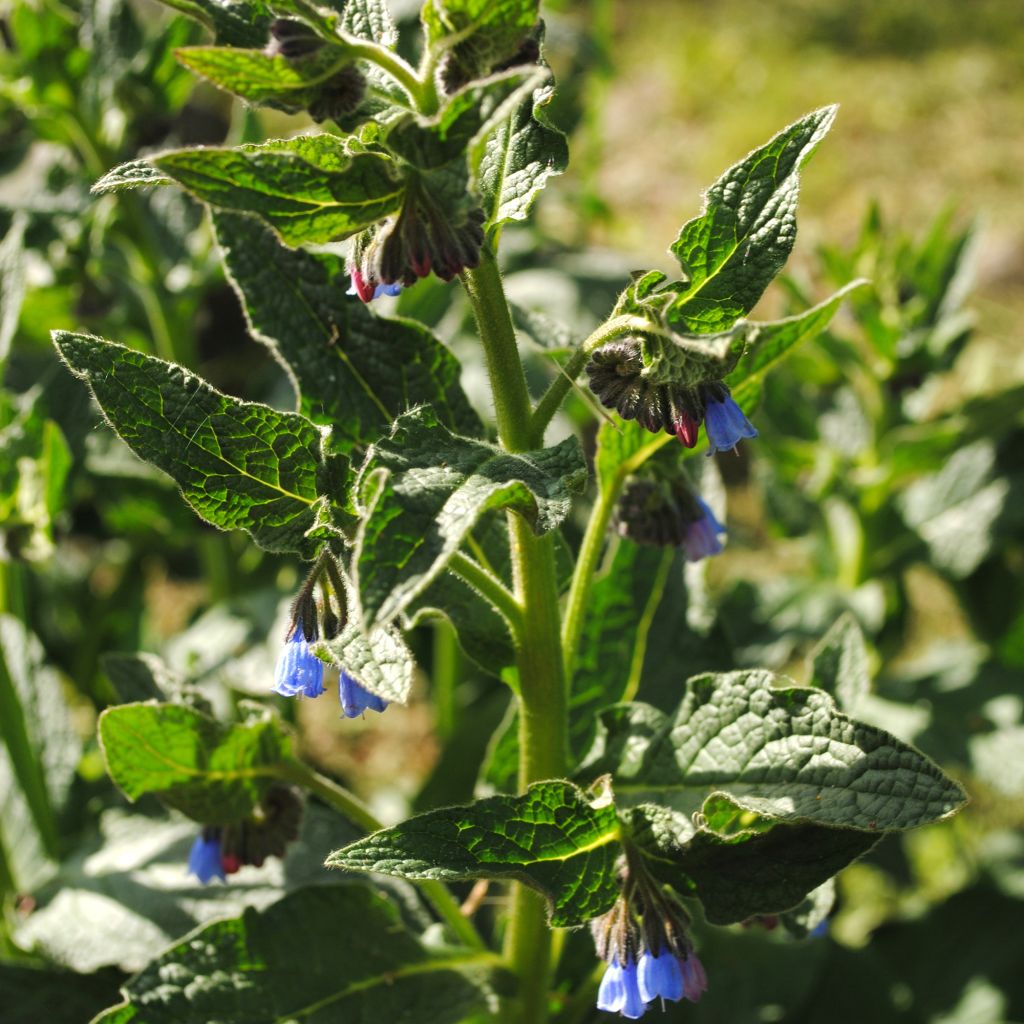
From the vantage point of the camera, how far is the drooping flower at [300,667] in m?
1.40

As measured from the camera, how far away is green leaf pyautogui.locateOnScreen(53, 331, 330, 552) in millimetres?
1379

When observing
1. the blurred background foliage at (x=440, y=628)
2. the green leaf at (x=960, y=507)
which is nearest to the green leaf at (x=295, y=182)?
the blurred background foliage at (x=440, y=628)

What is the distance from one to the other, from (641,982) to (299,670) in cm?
50

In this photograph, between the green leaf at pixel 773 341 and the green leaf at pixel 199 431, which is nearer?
the green leaf at pixel 199 431

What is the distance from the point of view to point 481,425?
1.66 meters

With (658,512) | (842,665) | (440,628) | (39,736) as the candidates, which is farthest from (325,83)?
(440,628)

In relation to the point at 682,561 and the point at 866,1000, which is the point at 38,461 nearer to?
the point at 682,561

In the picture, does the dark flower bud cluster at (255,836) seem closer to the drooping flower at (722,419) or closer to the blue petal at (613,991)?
the blue petal at (613,991)

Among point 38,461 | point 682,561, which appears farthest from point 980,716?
point 38,461

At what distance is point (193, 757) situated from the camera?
165 cm

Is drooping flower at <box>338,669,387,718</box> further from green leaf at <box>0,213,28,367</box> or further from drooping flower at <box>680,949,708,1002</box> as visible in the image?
green leaf at <box>0,213,28,367</box>

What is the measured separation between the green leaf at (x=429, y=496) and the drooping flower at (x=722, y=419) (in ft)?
0.45

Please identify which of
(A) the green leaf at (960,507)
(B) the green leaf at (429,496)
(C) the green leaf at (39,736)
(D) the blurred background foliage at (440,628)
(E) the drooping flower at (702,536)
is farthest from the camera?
(A) the green leaf at (960,507)

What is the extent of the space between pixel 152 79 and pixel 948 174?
3.94 metres
